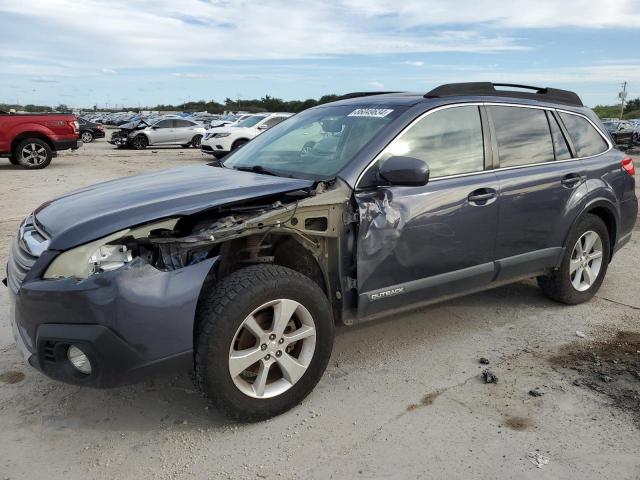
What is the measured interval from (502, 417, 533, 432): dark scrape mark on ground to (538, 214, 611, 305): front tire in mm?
1888

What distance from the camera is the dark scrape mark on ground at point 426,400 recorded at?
3.18m

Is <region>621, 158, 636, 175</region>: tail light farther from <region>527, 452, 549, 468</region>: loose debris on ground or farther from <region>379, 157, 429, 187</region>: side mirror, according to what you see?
<region>527, 452, 549, 468</region>: loose debris on ground

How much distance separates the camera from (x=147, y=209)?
9.36ft

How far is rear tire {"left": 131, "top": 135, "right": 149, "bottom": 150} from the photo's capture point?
24812 millimetres

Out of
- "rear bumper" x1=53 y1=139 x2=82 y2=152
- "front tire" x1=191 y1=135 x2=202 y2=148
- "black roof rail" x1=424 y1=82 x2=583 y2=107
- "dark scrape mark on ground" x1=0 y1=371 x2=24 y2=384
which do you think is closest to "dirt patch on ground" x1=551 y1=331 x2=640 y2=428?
"black roof rail" x1=424 y1=82 x2=583 y2=107

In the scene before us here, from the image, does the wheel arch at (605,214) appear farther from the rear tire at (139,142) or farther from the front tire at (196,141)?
the rear tire at (139,142)

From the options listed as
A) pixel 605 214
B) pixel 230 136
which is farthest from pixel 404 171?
pixel 230 136

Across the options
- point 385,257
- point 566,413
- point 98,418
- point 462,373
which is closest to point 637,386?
point 566,413

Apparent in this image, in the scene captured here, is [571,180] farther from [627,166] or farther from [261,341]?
[261,341]

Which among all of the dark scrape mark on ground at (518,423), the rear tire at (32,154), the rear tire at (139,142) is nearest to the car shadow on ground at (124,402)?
the dark scrape mark on ground at (518,423)

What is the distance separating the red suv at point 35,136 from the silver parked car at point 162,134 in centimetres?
972

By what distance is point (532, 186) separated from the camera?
4.10 m

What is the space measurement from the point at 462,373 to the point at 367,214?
1.23 meters

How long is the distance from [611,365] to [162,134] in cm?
2395
